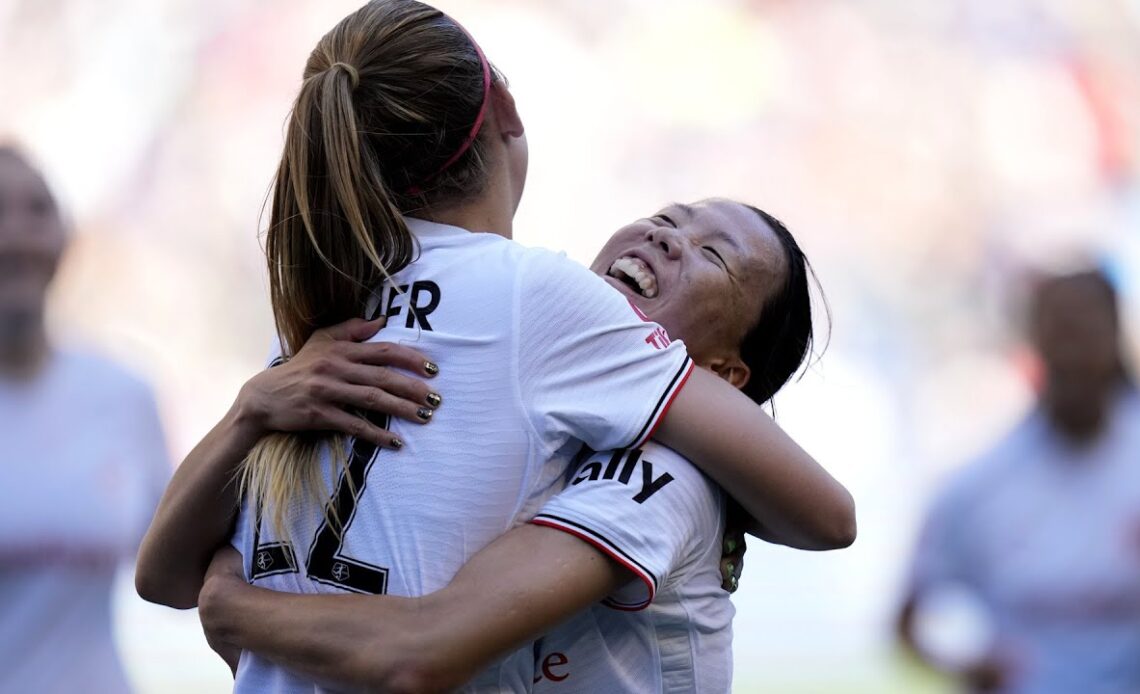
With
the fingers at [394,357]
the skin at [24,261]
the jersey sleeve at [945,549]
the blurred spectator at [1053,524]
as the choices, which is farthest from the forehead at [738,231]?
the jersey sleeve at [945,549]

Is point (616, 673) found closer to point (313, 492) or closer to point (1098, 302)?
point (313, 492)

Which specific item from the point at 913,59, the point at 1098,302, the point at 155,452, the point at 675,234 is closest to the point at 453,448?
the point at 675,234

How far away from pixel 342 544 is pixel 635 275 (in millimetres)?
692

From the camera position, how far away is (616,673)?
5.57 ft

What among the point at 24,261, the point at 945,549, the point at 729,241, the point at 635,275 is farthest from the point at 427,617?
the point at 945,549

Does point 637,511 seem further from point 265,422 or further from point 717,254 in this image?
point 717,254

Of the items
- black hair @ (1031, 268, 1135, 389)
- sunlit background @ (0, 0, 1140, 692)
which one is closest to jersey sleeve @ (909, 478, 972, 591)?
black hair @ (1031, 268, 1135, 389)

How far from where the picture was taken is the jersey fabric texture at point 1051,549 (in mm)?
4246

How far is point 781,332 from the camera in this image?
2164mm

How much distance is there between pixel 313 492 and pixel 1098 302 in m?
3.47

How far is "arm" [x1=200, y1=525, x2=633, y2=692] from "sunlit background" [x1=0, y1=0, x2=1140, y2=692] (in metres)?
6.92

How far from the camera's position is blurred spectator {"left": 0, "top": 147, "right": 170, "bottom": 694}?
3.85 meters

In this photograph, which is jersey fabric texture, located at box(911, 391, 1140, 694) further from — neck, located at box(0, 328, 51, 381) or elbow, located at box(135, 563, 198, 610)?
elbow, located at box(135, 563, 198, 610)

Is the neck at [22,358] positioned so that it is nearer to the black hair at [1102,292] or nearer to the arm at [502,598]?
the arm at [502,598]
